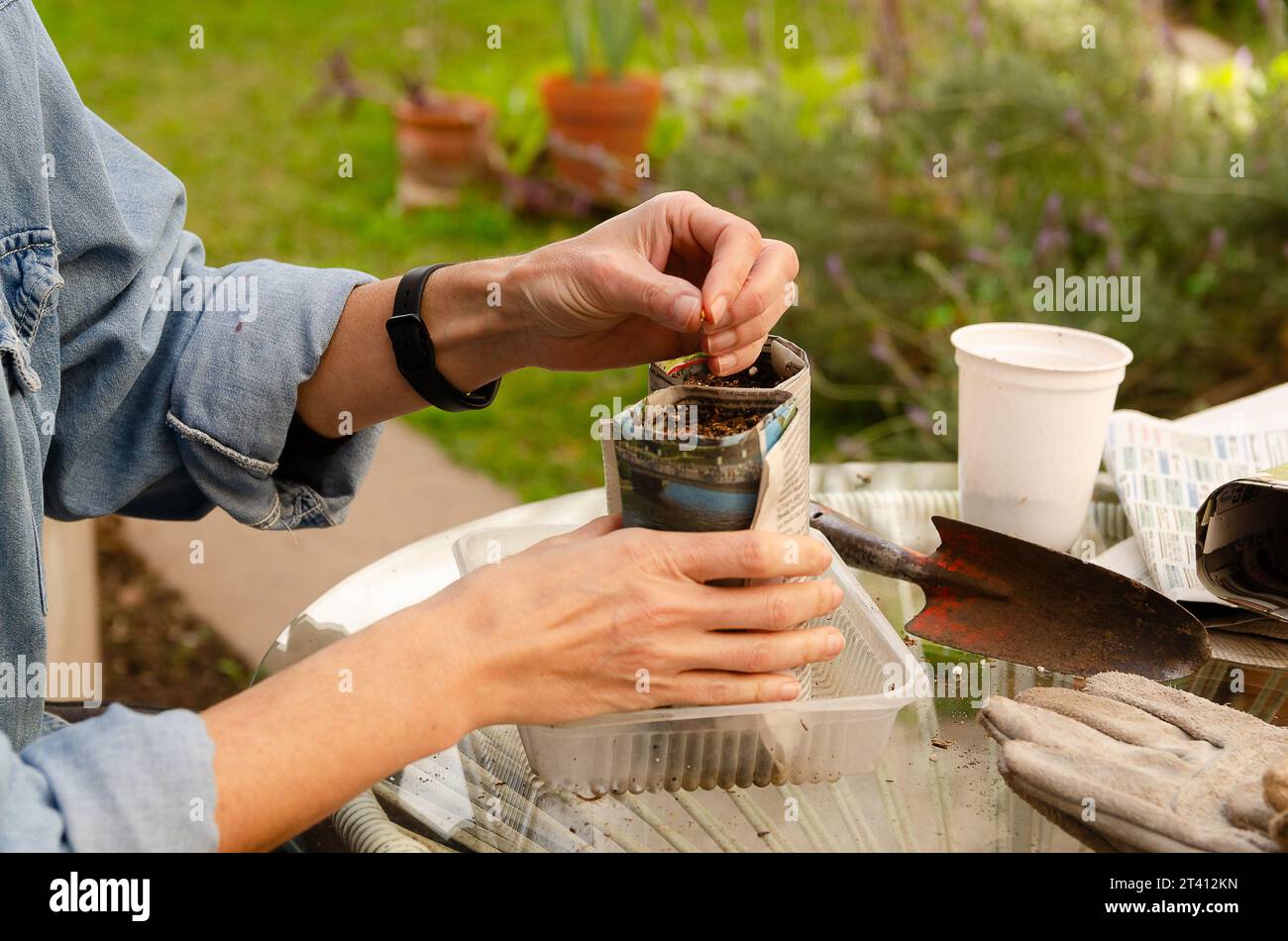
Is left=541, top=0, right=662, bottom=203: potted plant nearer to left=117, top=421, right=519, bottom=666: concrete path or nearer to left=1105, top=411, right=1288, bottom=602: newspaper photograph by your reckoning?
left=117, top=421, right=519, bottom=666: concrete path

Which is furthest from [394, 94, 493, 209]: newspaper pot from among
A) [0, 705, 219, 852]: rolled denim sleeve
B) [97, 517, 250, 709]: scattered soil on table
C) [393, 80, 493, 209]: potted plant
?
[0, 705, 219, 852]: rolled denim sleeve

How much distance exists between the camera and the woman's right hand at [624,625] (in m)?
1.01

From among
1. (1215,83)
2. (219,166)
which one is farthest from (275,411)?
(219,166)

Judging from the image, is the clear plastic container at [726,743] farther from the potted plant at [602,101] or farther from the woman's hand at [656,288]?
the potted plant at [602,101]

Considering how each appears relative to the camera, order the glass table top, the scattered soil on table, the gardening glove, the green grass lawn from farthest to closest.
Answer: the green grass lawn → the scattered soil on table → the glass table top → the gardening glove

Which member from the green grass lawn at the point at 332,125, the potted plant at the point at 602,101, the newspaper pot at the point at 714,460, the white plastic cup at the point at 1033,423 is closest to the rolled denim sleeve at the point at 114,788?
the newspaper pot at the point at 714,460

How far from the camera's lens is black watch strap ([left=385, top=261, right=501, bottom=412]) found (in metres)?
1.43

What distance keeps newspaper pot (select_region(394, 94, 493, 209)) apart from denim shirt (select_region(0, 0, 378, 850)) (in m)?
3.95

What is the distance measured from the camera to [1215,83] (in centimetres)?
345

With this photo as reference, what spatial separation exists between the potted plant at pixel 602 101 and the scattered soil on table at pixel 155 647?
7.97ft

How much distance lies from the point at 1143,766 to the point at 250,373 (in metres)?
1.01

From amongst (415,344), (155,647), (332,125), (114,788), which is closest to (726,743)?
(114,788)

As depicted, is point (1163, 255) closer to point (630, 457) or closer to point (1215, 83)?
point (1215, 83)
